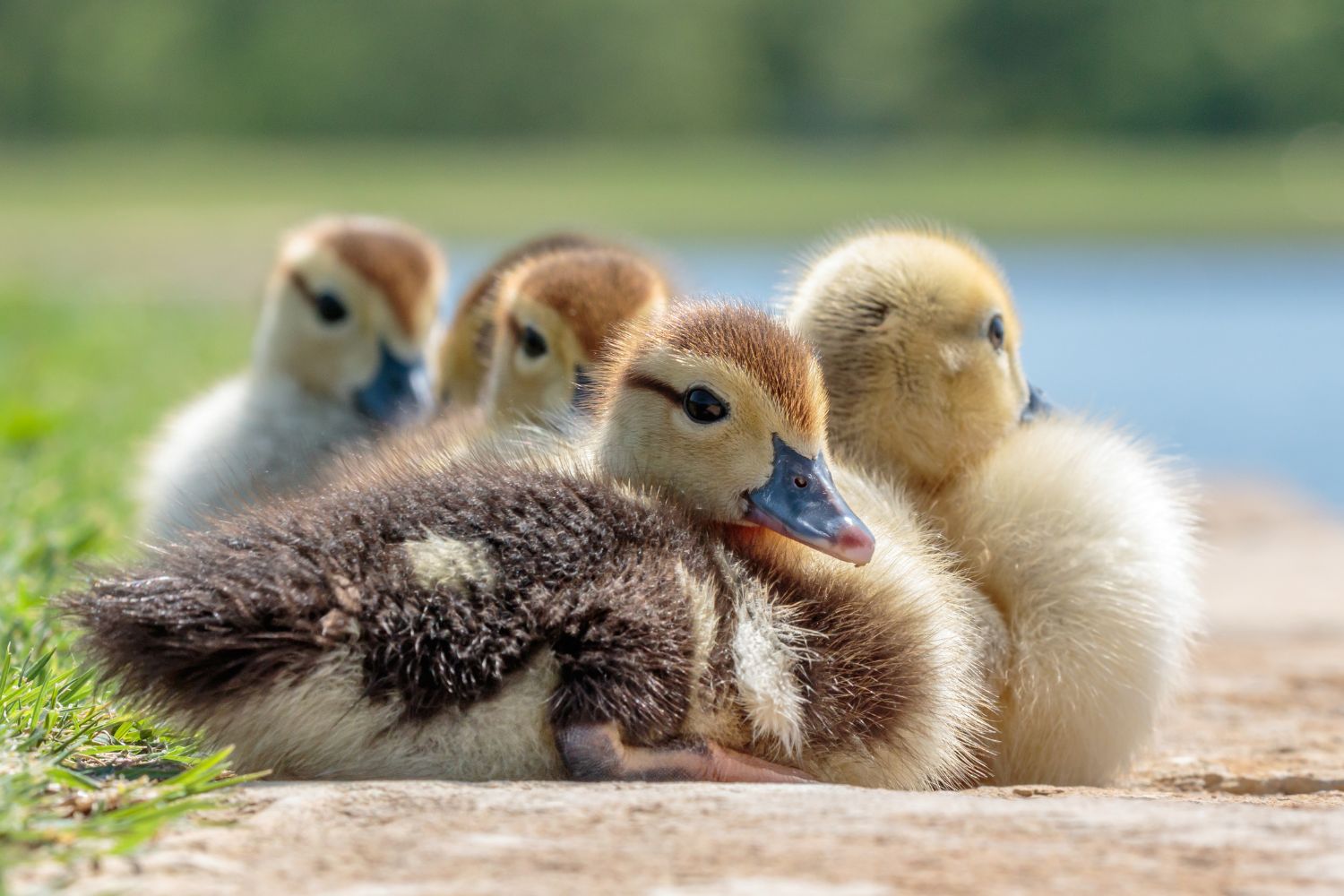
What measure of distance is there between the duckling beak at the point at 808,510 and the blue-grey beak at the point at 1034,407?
84 cm

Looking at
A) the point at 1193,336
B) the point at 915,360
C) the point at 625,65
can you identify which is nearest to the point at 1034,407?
the point at 915,360

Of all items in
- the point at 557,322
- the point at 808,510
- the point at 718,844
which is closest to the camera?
the point at 718,844

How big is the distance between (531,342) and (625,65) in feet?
110

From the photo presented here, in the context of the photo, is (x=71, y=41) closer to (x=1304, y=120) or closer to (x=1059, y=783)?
(x=1304, y=120)

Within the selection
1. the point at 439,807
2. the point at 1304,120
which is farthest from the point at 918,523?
the point at 1304,120

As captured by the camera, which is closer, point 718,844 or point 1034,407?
point 718,844

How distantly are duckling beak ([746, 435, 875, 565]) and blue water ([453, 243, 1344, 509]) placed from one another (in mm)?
581

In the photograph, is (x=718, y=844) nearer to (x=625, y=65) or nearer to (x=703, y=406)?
(x=703, y=406)

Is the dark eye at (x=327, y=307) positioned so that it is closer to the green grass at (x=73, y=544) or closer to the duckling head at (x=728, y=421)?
the green grass at (x=73, y=544)

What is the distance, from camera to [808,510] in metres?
2.67

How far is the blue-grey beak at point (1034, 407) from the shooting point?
350 cm

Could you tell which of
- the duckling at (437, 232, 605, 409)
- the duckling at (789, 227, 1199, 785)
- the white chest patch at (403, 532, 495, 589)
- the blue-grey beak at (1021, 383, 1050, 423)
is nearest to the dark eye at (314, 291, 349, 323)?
the duckling at (437, 232, 605, 409)

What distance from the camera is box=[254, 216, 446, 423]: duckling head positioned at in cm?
497

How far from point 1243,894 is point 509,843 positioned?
84cm
